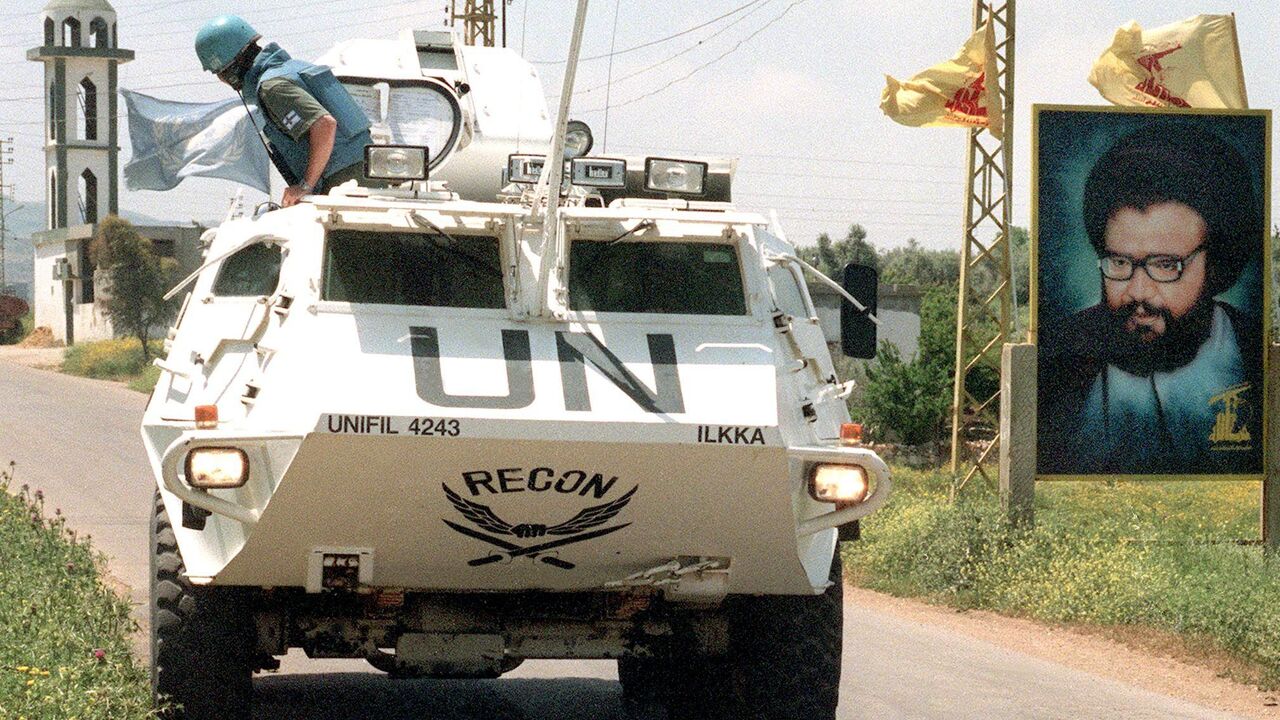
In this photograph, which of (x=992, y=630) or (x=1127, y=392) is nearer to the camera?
(x=992, y=630)

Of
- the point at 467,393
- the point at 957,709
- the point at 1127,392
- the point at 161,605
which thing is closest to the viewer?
the point at 467,393

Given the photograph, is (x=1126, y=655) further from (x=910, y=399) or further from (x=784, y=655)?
(x=910, y=399)

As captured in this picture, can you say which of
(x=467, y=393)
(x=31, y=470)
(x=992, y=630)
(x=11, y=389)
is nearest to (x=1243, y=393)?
(x=992, y=630)

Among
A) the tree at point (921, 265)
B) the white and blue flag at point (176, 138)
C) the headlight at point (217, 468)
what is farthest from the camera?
the tree at point (921, 265)

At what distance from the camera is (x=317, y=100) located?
8133 mm

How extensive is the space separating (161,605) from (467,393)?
1490 mm

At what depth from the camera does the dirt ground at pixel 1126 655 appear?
9.44 m

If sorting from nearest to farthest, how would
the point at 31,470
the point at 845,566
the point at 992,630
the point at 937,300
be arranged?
the point at 992,630 < the point at 845,566 < the point at 31,470 < the point at 937,300

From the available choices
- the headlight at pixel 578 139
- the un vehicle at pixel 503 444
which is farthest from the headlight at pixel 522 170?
the headlight at pixel 578 139

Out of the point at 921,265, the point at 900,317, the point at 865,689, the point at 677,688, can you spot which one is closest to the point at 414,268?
the point at 677,688

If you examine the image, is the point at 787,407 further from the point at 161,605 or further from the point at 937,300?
the point at 937,300

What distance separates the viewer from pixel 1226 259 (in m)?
12.9

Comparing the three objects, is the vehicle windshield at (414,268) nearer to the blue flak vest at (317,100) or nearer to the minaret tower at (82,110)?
the blue flak vest at (317,100)

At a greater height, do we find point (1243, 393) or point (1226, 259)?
point (1226, 259)
